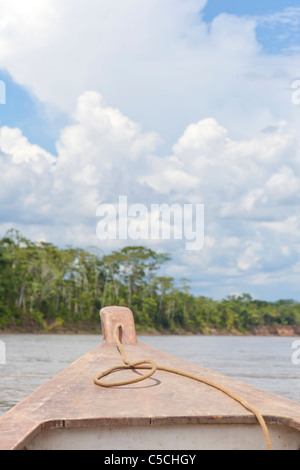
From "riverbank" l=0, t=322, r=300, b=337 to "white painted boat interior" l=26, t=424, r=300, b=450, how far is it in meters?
47.2

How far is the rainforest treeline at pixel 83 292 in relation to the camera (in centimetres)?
5034

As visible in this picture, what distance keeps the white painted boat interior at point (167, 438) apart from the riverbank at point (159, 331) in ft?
155

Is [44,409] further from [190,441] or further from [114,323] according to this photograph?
[114,323]

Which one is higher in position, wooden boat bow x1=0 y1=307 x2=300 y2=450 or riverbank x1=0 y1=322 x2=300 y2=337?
wooden boat bow x1=0 y1=307 x2=300 y2=450

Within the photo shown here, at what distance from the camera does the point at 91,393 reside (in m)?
3.04

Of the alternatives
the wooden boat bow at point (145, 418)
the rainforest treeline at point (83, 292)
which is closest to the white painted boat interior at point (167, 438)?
the wooden boat bow at point (145, 418)

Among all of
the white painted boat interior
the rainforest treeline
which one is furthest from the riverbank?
the white painted boat interior

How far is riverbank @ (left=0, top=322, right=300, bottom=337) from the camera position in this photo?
49906 mm

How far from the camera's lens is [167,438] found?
2.63 meters

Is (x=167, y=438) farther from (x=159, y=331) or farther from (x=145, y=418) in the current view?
(x=159, y=331)

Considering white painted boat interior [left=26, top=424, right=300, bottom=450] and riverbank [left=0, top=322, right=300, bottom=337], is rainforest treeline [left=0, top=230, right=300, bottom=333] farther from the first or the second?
white painted boat interior [left=26, top=424, right=300, bottom=450]

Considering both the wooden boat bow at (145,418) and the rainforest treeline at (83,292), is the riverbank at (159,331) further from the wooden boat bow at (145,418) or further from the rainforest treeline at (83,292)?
the wooden boat bow at (145,418)

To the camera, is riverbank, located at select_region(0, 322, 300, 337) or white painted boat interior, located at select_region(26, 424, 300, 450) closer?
white painted boat interior, located at select_region(26, 424, 300, 450)

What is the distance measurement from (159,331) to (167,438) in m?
59.5
